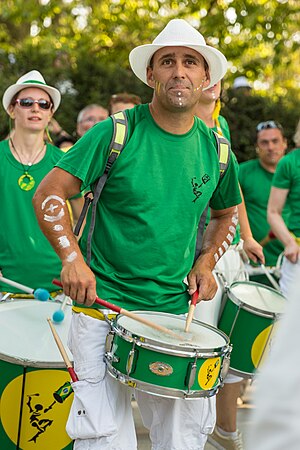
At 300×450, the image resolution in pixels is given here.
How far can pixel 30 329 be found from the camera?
4129 mm

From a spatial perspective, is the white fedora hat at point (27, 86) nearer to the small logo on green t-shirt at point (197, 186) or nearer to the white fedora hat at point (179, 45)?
the white fedora hat at point (179, 45)

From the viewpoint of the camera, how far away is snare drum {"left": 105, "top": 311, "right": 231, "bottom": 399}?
310 centimetres

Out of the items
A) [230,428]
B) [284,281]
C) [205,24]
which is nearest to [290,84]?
[205,24]

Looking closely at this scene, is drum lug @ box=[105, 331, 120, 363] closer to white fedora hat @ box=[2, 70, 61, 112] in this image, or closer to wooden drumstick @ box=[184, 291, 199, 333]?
wooden drumstick @ box=[184, 291, 199, 333]

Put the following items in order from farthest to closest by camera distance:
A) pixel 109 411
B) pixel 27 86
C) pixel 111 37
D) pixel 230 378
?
pixel 111 37 → pixel 27 86 → pixel 230 378 → pixel 109 411

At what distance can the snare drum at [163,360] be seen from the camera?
3098mm

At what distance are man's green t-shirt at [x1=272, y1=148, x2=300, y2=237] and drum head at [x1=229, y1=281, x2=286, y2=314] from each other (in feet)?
4.63

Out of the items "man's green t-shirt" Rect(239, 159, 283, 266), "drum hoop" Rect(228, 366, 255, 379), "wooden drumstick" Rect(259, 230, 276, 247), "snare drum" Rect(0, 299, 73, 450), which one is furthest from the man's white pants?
"man's green t-shirt" Rect(239, 159, 283, 266)

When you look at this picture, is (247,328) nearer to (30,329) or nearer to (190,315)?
(30,329)

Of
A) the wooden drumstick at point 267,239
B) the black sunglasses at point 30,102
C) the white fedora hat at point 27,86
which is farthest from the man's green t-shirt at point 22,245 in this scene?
the wooden drumstick at point 267,239

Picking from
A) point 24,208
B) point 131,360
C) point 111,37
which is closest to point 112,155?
point 131,360

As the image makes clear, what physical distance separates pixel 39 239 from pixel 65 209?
65.2 inches

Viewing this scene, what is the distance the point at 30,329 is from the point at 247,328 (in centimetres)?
132

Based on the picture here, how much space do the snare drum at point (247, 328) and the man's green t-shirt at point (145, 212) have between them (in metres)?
1.31
